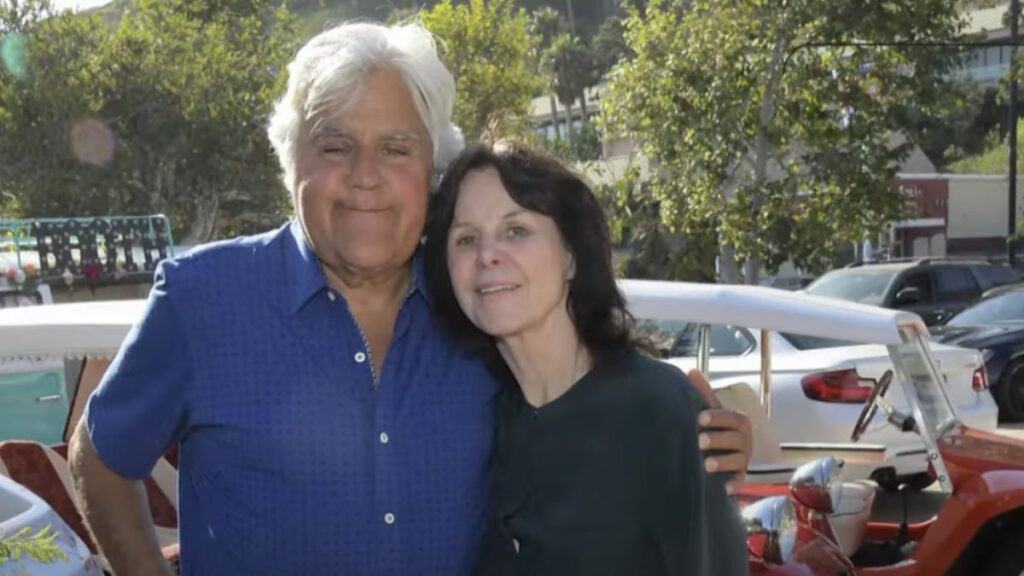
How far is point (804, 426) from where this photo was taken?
7137 mm

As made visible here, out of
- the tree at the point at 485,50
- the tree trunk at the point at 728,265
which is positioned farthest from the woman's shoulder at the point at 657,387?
the tree at the point at 485,50

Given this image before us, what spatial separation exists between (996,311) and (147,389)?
13.9 meters

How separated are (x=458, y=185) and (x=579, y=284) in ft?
0.97

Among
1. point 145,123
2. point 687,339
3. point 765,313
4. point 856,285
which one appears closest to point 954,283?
point 856,285

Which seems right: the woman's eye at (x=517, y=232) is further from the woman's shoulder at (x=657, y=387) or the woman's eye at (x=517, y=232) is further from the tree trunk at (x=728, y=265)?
the tree trunk at (x=728, y=265)

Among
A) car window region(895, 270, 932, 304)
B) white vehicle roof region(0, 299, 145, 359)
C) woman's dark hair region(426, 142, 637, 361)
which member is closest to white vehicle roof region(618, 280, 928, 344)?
white vehicle roof region(0, 299, 145, 359)

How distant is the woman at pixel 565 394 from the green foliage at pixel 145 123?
2000cm

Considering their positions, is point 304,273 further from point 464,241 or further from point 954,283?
point 954,283

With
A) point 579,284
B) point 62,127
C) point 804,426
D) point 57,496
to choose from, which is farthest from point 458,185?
point 62,127

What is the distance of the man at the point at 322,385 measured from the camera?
227 centimetres

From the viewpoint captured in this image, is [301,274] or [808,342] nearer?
[301,274]

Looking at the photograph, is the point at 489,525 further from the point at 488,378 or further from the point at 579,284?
the point at 579,284

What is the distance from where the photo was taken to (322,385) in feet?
7.56

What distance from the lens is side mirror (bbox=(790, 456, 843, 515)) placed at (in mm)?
4223
